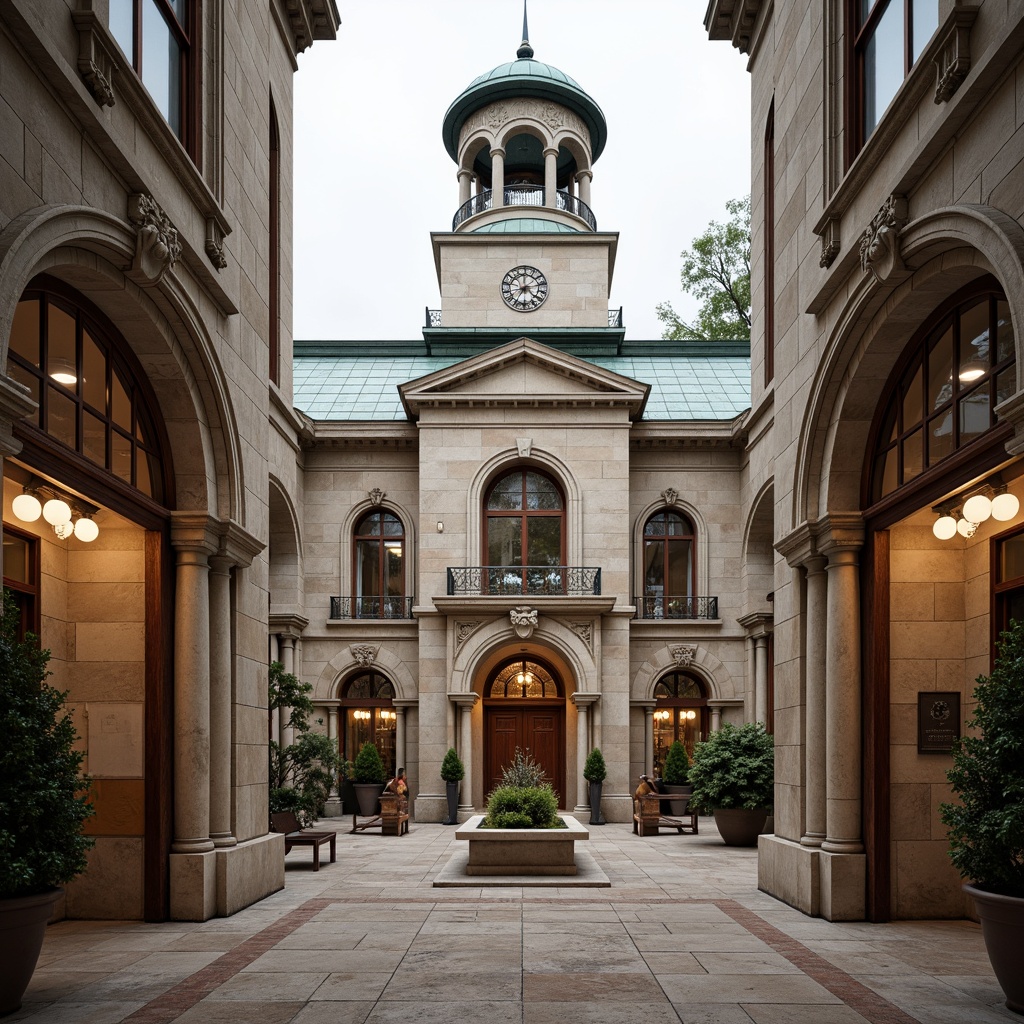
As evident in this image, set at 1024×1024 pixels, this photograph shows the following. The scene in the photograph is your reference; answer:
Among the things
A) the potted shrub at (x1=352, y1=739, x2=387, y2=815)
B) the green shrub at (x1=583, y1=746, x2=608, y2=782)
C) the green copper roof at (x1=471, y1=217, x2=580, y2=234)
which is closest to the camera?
the green shrub at (x1=583, y1=746, x2=608, y2=782)

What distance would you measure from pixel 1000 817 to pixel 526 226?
28.3 meters

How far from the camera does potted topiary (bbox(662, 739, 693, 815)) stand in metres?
27.2

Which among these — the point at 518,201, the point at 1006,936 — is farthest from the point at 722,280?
the point at 1006,936

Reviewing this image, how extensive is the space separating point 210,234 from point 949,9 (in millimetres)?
7744

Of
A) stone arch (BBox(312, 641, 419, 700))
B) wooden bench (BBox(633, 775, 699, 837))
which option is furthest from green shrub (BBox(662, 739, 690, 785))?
stone arch (BBox(312, 641, 419, 700))

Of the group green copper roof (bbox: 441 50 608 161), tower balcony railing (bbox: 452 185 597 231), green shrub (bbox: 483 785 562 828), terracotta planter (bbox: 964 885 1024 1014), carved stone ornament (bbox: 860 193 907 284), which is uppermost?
green copper roof (bbox: 441 50 608 161)

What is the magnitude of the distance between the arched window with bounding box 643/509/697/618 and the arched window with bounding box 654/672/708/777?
6.60ft

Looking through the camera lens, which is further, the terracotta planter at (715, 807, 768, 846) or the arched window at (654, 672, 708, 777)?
the arched window at (654, 672, 708, 777)

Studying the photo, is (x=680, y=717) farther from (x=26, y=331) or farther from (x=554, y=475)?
(x=26, y=331)

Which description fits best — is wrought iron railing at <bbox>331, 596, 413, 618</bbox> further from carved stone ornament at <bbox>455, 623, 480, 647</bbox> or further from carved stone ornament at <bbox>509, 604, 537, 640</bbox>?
carved stone ornament at <bbox>509, 604, 537, 640</bbox>

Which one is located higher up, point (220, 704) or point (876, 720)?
point (220, 704)

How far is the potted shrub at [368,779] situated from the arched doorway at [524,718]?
2.76 m

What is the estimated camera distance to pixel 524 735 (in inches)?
1141

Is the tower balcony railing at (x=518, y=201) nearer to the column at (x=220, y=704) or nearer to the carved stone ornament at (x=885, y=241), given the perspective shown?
the column at (x=220, y=704)
